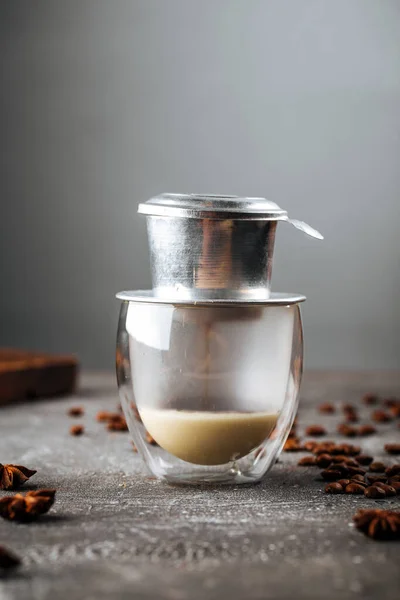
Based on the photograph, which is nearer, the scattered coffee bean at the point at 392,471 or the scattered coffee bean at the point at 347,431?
the scattered coffee bean at the point at 392,471

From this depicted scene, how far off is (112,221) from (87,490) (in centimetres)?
234

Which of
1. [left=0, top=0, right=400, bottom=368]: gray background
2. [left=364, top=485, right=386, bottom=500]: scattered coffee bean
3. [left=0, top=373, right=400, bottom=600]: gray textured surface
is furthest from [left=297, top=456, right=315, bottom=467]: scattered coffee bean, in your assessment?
[left=0, top=0, right=400, bottom=368]: gray background

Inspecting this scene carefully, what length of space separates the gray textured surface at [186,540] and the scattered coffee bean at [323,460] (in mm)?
36

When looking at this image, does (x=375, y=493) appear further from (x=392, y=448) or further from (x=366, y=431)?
(x=366, y=431)

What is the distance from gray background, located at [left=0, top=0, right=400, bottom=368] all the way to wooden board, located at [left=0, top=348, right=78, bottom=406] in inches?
45.1

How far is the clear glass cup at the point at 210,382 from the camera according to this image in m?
1.25

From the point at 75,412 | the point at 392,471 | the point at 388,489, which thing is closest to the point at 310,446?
the point at 392,471

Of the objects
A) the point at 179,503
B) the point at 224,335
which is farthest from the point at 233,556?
the point at 224,335

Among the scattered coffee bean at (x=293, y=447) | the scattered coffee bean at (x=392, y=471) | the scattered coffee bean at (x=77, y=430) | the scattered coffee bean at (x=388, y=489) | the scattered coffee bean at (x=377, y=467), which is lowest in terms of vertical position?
the scattered coffee bean at (x=77, y=430)

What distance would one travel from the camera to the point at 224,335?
1249mm

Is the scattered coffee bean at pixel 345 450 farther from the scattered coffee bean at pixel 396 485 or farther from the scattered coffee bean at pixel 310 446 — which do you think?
the scattered coffee bean at pixel 396 485

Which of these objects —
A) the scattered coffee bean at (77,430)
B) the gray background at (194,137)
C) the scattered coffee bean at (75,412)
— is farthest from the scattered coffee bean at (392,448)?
the gray background at (194,137)

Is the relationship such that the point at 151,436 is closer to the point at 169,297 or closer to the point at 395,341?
the point at 169,297

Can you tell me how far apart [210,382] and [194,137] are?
7.66ft
